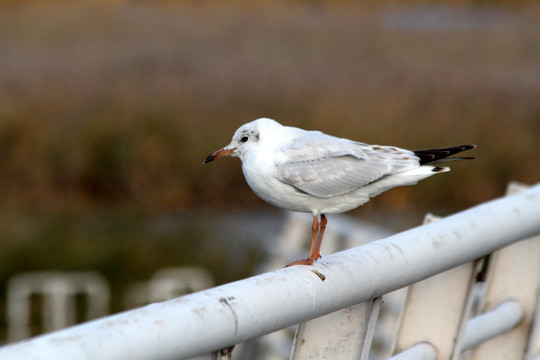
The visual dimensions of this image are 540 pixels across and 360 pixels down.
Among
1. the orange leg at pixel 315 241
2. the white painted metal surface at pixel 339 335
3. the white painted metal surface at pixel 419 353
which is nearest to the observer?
the white painted metal surface at pixel 339 335

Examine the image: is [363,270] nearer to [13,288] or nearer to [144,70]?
[13,288]

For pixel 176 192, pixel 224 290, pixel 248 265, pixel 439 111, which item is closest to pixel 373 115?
pixel 439 111

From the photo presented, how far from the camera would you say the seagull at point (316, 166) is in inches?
84.2

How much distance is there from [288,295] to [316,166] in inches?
31.4

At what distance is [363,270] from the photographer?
1631mm

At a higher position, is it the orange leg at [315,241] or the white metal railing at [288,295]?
the white metal railing at [288,295]

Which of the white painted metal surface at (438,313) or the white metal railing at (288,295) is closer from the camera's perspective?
the white metal railing at (288,295)

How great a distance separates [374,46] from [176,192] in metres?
6.39

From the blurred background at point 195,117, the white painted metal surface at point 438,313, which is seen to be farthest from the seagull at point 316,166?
the blurred background at point 195,117

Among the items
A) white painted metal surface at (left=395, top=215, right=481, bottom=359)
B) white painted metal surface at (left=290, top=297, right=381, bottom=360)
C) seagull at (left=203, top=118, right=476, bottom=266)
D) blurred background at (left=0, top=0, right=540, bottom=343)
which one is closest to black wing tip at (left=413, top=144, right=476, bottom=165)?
seagull at (left=203, top=118, right=476, bottom=266)

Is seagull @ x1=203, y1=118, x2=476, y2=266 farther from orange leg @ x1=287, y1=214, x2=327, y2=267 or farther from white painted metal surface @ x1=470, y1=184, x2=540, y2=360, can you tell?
white painted metal surface @ x1=470, y1=184, x2=540, y2=360

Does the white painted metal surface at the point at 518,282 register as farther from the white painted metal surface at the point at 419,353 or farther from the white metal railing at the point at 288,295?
the white painted metal surface at the point at 419,353

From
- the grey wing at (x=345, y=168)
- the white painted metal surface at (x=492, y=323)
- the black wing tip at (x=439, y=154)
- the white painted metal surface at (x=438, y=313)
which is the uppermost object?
the black wing tip at (x=439, y=154)

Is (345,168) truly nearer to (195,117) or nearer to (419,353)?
(419,353)
